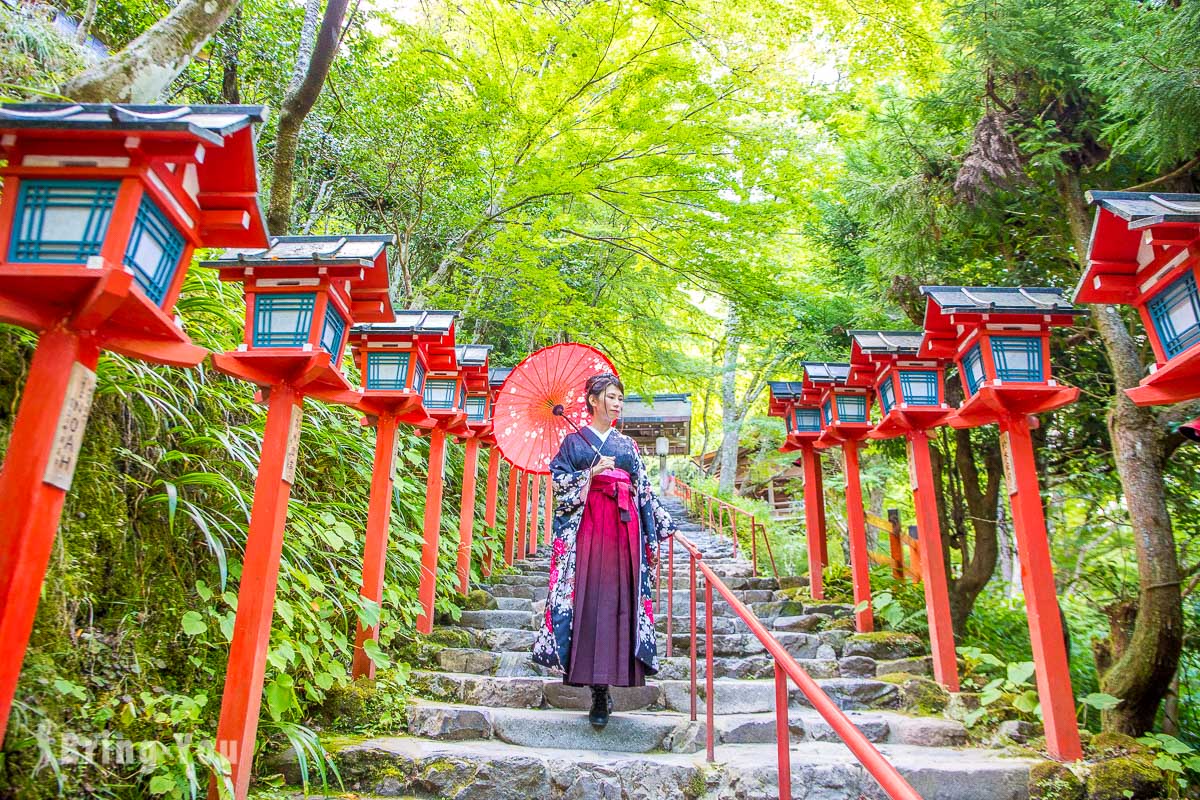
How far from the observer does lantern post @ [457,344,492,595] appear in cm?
613

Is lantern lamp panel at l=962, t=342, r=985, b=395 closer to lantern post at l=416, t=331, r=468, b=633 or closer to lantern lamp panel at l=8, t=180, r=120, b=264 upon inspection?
lantern post at l=416, t=331, r=468, b=633

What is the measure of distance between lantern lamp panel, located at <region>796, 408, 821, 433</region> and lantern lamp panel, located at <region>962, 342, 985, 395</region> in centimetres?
264

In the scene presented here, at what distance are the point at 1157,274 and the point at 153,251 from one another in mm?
3619

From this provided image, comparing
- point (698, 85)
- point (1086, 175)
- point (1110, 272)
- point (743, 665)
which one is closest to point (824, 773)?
point (743, 665)

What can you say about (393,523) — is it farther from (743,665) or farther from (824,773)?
(824,773)

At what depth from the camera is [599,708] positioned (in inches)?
147

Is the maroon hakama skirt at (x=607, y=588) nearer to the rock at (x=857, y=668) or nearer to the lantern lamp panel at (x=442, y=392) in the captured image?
the rock at (x=857, y=668)

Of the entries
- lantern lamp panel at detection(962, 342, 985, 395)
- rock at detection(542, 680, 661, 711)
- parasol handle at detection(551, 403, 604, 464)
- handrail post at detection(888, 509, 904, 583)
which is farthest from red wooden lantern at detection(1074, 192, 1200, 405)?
handrail post at detection(888, 509, 904, 583)

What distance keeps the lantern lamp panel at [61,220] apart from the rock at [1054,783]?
14.8 ft

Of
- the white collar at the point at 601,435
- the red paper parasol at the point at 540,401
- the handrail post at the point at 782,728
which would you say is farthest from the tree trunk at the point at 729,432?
the handrail post at the point at 782,728

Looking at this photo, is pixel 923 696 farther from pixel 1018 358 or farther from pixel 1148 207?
pixel 1148 207

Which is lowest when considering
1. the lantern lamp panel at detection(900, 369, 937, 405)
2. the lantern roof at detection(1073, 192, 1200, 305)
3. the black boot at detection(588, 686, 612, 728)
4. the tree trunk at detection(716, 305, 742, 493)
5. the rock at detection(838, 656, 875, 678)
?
the black boot at detection(588, 686, 612, 728)

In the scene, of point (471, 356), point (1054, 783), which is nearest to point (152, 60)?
point (471, 356)

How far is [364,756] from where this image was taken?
3225 millimetres
